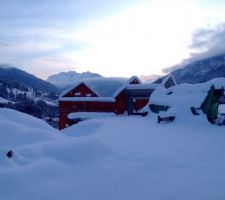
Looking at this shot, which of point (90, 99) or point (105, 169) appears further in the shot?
point (90, 99)

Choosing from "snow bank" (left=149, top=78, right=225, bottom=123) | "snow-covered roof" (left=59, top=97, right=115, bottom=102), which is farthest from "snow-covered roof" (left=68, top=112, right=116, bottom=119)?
"snow bank" (left=149, top=78, right=225, bottom=123)

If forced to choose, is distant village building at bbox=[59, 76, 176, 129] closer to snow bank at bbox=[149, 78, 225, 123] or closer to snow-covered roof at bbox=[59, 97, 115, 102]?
snow-covered roof at bbox=[59, 97, 115, 102]

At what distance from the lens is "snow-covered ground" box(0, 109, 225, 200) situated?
5.39m

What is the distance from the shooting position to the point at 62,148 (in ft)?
25.0

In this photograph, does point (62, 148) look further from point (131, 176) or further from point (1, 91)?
point (1, 91)

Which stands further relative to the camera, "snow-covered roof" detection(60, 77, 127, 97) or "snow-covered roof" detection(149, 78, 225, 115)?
"snow-covered roof" detection(60, 77, 127, 97)

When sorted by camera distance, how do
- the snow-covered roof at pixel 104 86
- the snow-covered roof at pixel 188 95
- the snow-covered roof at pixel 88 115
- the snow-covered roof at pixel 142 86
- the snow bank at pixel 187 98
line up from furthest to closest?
the snow-covered roof at pixel 104 86 < the snow-covered roof at pixel 142 86 < the snow-covered roof at pixel 88 115 < the snow-covered roof at pixel 188 95 < the snow bank at pixel 187 98

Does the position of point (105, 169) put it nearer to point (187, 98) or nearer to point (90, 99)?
point (187, 98)

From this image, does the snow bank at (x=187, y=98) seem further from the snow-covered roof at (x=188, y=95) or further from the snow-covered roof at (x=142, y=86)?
the snow-covered roof at (x=142, y=86)

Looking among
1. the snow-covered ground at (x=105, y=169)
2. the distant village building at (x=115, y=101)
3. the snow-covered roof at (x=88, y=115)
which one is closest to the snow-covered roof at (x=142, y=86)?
the distant village building at (x=115, y=101)

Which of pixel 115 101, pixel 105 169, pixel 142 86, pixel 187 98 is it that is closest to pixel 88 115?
pixel 115 101

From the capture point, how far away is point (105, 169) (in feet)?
22.1

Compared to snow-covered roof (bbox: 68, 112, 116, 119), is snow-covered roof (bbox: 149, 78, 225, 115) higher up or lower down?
higher up

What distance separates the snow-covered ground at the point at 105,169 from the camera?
5.39m
